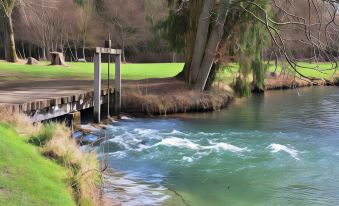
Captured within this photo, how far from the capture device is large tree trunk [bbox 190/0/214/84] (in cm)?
2444

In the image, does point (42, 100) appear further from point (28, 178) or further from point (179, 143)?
point (28, 178)

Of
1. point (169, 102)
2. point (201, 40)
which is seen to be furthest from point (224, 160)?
point (201, 40)

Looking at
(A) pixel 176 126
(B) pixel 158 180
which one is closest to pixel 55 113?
(A) pixel 176 126

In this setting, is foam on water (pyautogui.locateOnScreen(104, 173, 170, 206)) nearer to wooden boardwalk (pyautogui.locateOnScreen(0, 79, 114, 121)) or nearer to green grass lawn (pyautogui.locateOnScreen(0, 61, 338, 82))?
wooden boardwalk (pyautogui.locateOnScreen(0, 79, 114, 121))

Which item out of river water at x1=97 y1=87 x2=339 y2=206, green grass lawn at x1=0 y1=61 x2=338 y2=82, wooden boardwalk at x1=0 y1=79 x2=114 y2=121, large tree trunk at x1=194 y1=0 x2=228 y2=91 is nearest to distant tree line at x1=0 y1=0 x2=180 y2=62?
green grass lawn at x1=0 y1=61 x2=338 y2=82

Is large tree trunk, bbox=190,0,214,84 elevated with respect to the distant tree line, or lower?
lower

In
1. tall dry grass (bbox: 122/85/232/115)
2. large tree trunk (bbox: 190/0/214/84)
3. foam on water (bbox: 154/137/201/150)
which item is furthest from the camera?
large tree trunk (bbox: 190/0/214/84)

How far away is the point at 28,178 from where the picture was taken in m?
7.00

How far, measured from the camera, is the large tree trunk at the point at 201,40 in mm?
24438

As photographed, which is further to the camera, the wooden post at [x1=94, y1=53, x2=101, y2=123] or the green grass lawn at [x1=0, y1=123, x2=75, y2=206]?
the wooden post at [x1=94, y1=53, x2=101, y2=123]

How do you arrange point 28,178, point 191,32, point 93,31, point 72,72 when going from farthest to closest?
point 93,31, point 72,72, point 191,32, point 28,178

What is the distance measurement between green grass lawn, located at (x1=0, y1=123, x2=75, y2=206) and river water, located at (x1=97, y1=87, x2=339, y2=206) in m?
1.80

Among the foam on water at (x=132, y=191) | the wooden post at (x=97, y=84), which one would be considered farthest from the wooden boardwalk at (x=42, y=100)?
the foam on water at (x=132, y=191)

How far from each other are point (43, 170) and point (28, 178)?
73 cm
